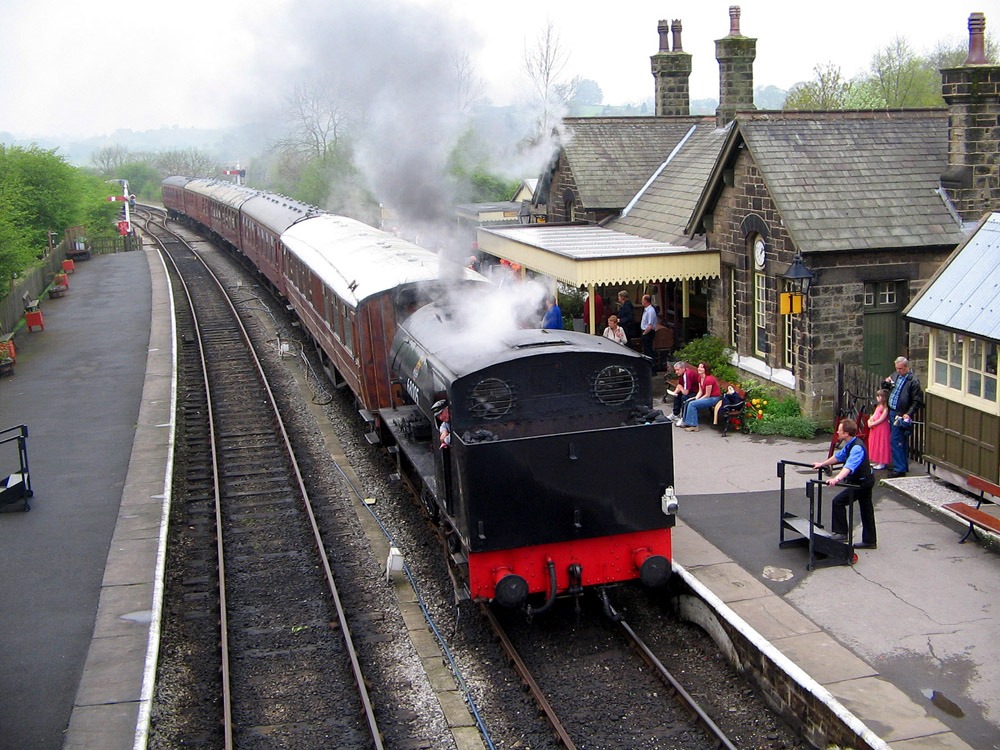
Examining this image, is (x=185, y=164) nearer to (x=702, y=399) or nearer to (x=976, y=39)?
(x=702, y=399)

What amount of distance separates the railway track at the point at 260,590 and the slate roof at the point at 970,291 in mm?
6438

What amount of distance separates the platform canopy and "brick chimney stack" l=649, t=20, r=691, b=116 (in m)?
6.21

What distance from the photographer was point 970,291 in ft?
33.0

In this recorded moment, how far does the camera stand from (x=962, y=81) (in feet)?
44.2

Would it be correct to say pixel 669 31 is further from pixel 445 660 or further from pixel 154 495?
pixel 445 660

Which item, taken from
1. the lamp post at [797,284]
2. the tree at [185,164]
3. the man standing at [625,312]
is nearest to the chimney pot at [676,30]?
the man standing at [625,312]

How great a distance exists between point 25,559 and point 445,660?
16.3 feet

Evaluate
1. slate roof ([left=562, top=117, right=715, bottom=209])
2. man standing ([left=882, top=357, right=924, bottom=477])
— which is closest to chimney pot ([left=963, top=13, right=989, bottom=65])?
man standing ([left=882, top=357, right=924, bottom=477])

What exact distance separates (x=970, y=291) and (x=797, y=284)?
3761 mm

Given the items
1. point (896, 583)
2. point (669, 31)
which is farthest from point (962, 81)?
point (669, 31)

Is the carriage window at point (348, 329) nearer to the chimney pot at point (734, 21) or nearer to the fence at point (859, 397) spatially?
the fence at point (859, 397)

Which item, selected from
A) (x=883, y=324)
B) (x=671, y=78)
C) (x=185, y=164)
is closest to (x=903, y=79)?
→ (x=671, y=78)

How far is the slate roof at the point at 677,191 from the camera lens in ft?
59.6

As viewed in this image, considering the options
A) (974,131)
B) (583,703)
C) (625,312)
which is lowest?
(583,703)
